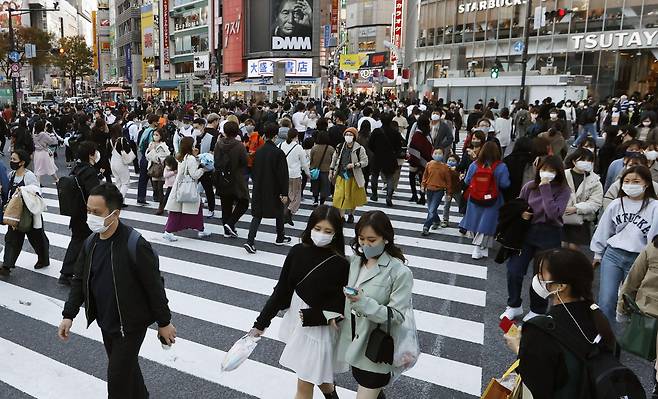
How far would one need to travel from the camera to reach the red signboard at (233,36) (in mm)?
60500

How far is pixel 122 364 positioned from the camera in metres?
3.28

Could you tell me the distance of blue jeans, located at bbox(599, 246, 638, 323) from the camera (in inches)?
187

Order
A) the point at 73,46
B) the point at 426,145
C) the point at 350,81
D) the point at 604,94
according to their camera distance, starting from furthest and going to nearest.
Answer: the point at 350,81 → the point at 73,46 → the point at 604,94 → the point at 426,145

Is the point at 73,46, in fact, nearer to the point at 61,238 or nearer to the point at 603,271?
the point at 61,238

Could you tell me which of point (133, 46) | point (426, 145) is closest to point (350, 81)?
point (133, 46)

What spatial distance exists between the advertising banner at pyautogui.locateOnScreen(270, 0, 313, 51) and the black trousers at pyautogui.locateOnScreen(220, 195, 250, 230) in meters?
52.7

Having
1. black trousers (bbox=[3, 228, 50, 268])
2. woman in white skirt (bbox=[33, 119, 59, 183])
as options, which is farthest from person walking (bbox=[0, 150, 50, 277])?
woman in white skirt (bbox=[33, 119, 59, 183])

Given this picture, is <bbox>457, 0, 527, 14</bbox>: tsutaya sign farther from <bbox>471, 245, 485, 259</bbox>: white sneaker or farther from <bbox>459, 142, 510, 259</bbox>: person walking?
<bbox>459, 142, 510, 259</bbox>: person walking

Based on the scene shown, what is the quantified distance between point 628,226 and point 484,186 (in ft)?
7.95

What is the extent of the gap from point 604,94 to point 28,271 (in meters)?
33.5

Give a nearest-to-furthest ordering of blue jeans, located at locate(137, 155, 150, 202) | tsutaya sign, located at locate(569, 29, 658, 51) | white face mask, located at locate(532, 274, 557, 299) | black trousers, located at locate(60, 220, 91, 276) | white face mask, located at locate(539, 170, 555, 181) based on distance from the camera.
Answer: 1. white face mask, located at locate(532, 274, 557, 299)
2. white face mask, located at locate(539, 170, 555, 181)
3. black trousers, located at locate(60, 220, 91, 276)
4. blue jeans, located at locate(137, 155, 150, 202)
5. tsutaya sign, located at locate(569, 29, 658, 51)

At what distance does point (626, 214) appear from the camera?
15.4ft

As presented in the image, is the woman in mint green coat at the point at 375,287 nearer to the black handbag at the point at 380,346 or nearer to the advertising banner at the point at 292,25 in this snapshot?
the black handbag at the point at 380,346

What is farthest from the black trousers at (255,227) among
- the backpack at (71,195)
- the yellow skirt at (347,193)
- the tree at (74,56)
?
the tree at (74,56)
